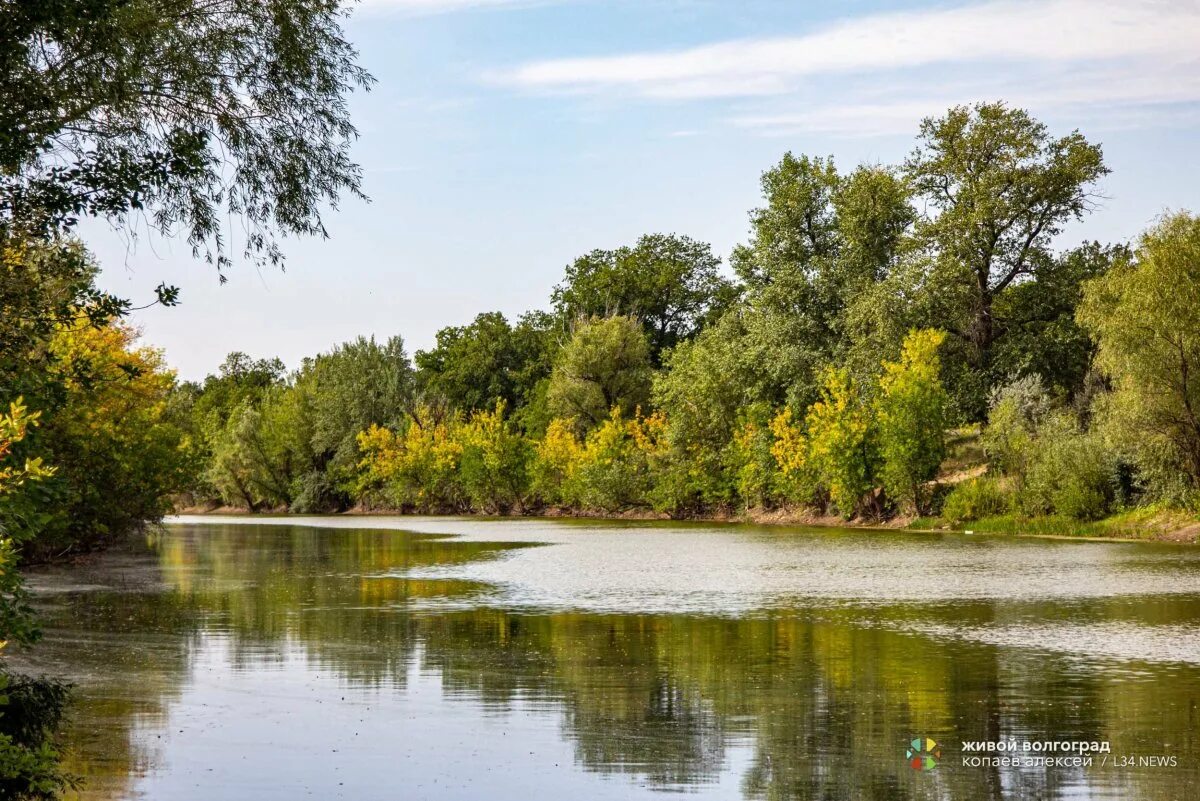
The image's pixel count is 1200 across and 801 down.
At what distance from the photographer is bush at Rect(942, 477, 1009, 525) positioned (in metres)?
57.2

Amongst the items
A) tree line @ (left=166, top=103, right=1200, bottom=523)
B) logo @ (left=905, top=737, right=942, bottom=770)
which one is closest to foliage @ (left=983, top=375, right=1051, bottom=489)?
tree line @ (left=166, top=103, right=1200, bottom=523)

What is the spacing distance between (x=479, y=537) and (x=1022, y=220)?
31.4 metres

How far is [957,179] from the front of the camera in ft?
217

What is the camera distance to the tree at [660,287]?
101m

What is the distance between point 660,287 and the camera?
333 feet

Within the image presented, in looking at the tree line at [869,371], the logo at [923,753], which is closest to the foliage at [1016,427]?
the tree line at [869,371]

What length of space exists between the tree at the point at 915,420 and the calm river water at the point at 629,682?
85.6ft

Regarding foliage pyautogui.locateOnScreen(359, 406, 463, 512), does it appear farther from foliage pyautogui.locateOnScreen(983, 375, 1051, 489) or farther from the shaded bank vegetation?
the shaded bank vegetation

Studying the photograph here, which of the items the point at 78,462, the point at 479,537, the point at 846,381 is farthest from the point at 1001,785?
the point at 846,381

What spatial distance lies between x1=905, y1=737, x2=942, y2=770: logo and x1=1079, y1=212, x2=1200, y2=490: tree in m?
36.7

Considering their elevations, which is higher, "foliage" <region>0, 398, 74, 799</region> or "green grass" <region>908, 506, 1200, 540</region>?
"foliage" <region>0, 398, 74, 799</region>

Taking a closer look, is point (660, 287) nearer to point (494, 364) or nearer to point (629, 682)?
point (494, 364)

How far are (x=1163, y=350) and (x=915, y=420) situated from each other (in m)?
16.8

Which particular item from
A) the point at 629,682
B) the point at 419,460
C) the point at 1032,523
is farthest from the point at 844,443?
the point at 629,682
